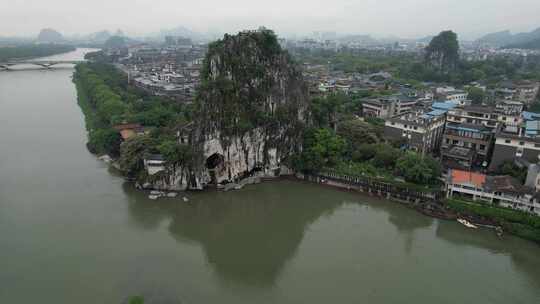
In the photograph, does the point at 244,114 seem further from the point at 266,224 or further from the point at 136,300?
the point at 136,300

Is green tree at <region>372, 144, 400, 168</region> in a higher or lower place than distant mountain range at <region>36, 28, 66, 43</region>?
lower

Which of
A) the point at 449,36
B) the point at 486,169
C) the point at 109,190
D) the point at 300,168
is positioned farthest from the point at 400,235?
the point at 449,36

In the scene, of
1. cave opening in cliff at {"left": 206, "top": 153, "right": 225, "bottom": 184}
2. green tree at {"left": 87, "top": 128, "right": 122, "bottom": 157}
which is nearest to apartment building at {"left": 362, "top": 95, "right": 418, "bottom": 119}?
cave opening in cliff at {"left": 206, "top": 153, "right": 225, "bottom": 184}

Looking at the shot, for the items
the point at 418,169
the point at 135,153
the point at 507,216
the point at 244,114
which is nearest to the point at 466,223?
the point at 507,216

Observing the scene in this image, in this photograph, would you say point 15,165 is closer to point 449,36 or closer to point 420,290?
point 420,290

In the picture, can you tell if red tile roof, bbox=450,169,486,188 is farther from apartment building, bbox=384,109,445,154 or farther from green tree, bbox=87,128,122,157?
green tree, bbox=87,128,122,157
